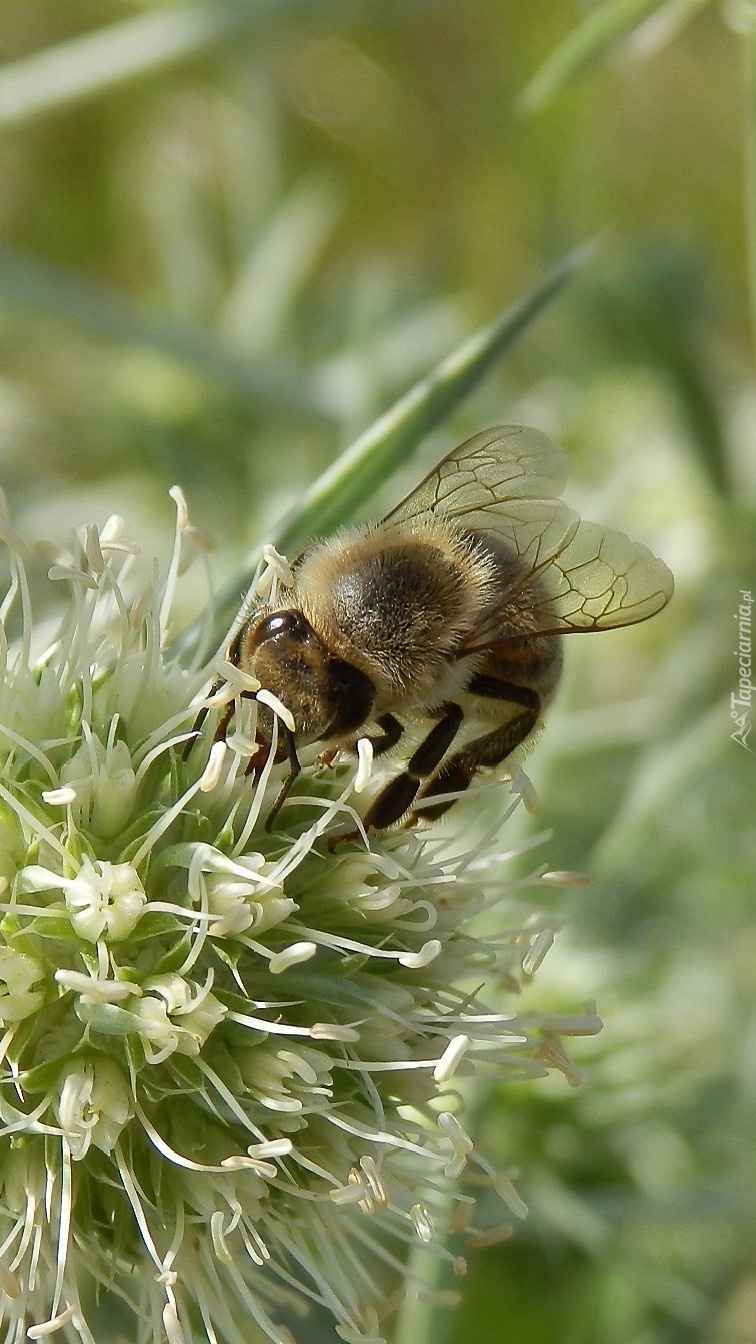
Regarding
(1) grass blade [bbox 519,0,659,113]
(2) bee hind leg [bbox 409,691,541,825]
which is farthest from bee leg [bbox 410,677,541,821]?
(1) grass blade [bbox 519,0,659,113]

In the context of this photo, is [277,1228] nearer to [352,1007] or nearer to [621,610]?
[352,1007]

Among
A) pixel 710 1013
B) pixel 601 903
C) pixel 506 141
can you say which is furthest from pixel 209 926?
pixel 506 141

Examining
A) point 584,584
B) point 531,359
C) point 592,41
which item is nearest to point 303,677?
point 584,584

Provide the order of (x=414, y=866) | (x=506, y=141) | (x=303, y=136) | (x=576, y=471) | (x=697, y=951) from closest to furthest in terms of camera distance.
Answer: (x=414, y=866), (x=697, y=951), (x=576, y=471), (x=506, y=141), (x=303, y=136)

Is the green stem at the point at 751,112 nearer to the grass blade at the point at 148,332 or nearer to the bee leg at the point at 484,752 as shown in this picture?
the bee leg at the point at 484,752

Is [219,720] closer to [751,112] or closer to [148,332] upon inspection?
[751,112]

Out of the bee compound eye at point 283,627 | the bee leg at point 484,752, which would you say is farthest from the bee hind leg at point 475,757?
the bee compound eye at point 283,627
